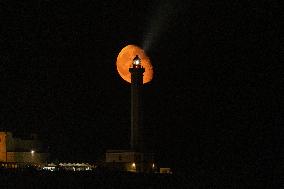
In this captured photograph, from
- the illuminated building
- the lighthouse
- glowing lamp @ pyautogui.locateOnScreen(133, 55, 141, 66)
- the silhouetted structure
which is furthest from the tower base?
glowing lamp @ pyautogui.locateOnScreen(133, 55, 141, 66)

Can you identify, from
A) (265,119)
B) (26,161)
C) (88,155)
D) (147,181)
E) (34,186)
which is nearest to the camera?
(34,186)

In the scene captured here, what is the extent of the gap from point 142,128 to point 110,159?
4.77 meters

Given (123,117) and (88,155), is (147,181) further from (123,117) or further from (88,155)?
(123,117)

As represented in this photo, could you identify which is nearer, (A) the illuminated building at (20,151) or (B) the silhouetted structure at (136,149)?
A: (B) the silhouetted structure at (136,149)

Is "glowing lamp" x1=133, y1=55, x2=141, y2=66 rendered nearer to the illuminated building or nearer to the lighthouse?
the lighthouse

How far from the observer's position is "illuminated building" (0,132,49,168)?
5662 cm

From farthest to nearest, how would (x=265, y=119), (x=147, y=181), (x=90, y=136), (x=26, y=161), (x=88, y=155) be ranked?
(x=265, y=119) < (x=90, y=136) < (x=88, y=155) < (x=26, y=161) < (x=147, y=181)

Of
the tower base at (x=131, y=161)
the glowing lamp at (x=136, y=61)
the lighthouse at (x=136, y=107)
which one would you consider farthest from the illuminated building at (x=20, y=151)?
the glowing lamp at (x=136, y=61)

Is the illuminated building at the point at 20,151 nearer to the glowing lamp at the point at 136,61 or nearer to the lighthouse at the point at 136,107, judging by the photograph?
the lighthouse at the point at 136,107

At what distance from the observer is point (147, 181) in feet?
143

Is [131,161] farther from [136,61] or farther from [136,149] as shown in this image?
[136,61]

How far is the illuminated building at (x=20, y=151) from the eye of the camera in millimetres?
56625

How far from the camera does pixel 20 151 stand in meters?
57.7

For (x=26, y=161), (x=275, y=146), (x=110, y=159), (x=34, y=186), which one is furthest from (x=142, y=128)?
(x=275, y=146)
